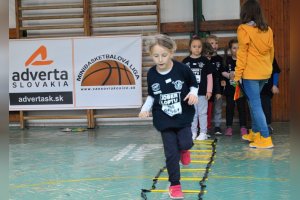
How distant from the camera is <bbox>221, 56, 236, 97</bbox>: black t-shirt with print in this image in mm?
6449

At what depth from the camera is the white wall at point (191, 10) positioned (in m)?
7.53

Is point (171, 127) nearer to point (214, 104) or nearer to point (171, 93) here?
point (171, 93)

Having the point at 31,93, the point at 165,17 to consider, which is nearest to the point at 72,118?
the point at 31,93

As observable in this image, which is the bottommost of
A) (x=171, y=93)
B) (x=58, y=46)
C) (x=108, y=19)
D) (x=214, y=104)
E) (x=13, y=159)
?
(x=13, y=159)

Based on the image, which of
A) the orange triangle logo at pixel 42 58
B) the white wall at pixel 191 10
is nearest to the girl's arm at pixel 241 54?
the white wall at pixel 191 10

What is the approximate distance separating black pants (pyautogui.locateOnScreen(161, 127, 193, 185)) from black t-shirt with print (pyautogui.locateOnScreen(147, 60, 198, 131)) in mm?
64

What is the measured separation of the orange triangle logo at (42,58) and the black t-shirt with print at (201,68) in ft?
9.73

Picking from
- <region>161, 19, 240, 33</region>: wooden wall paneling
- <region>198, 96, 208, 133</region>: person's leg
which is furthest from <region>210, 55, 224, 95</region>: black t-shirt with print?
<region>161, 19, 240, 33</region>: wooden wall paneling

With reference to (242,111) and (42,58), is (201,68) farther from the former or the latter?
(42,58)

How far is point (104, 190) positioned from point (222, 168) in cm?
129

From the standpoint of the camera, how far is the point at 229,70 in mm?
6473

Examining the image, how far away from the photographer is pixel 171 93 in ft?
10.8

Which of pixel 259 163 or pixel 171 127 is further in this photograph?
pixel 259 163

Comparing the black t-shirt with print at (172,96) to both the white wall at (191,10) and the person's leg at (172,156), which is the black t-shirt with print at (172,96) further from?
the white wall at (191,10)
